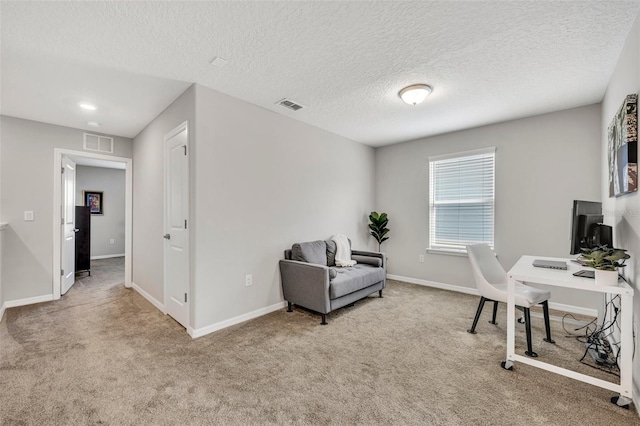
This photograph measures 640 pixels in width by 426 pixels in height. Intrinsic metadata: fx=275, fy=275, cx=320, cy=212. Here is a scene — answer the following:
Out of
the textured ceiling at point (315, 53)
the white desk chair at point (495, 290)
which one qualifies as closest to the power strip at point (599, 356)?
the white desk chair at point (495, 290)

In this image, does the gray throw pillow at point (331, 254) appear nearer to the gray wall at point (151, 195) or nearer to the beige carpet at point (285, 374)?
the beige carpet at point (285, 374)

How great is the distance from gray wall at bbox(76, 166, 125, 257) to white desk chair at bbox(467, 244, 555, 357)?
28.4 feet

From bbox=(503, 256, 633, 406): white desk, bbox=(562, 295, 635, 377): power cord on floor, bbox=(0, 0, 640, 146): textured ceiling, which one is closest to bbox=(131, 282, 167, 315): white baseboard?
bbox=(0, 0, 640, 146): textured ceiling

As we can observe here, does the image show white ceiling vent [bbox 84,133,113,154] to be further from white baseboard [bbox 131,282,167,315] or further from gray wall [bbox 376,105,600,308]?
gray wall [bbox 376,105,600,308]

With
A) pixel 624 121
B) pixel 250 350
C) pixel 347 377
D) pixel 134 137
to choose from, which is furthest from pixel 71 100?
pixel 624 121

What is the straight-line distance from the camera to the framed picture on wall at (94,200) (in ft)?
23.5

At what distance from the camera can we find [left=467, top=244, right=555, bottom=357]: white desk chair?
2346mm

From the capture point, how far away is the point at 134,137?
4.42 m

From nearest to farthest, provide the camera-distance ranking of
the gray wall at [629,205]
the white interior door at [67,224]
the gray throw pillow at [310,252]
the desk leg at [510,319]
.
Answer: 1. the gray wall at [629,205]
2. the desk leg at [510,319]
3. the gray throw pillow at [310,252]
4. the white interior door at [67,224]

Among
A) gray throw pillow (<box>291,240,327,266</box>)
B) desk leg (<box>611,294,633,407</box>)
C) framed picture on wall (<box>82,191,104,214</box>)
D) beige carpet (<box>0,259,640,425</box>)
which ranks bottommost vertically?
beige carpet (<box>0,259,640,425</box>)

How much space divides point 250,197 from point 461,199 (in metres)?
3.24

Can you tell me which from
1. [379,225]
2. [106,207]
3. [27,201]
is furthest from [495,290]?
[106,207]

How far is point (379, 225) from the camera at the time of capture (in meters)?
4.99

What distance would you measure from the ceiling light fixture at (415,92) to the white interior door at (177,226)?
2348 millimetres
